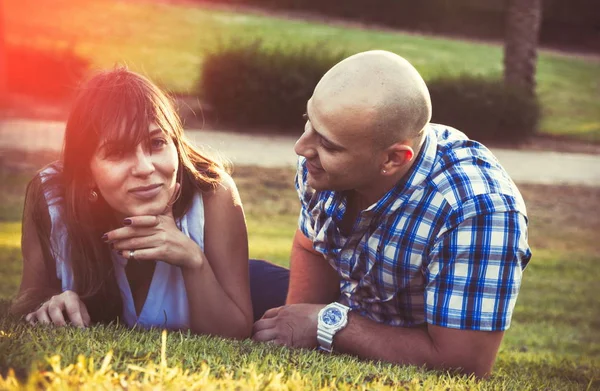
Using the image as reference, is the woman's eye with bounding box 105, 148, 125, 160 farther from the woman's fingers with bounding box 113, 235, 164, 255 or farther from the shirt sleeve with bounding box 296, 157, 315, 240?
the shirt sleeve with bounding box 296, 157, 315, 240

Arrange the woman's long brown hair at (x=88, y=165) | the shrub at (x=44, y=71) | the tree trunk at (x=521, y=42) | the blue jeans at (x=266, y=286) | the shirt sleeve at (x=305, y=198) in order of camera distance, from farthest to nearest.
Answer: the tree trunk at (x=521, y=42) → the shrub at (x=44, y=71) → the blue jeans at (x=266, y=286) → the shirt sleeve at (x=305, y=198) → the woman's long brown hair at (x=88, y=165)

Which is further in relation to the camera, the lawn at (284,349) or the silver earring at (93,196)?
the silver earring at (93,196)

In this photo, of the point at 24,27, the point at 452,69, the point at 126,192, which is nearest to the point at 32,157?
the point at 126,192

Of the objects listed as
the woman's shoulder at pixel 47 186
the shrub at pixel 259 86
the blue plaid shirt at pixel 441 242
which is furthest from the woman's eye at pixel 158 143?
the shrub at pixel 259 86

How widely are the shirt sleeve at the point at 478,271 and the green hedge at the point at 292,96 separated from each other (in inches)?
454

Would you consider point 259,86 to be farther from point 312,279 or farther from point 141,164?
point 141,164

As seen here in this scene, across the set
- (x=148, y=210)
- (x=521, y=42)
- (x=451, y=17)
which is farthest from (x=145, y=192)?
(x=451, y=17)

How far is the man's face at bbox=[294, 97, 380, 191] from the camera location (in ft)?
10.4

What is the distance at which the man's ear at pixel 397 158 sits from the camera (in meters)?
3.24

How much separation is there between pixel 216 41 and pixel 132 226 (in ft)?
60.6

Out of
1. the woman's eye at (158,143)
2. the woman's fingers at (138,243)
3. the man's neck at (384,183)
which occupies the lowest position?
the woman's fingers at (138,243)

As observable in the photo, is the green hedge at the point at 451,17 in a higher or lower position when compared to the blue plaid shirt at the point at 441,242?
higher

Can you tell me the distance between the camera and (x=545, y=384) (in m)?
3.28

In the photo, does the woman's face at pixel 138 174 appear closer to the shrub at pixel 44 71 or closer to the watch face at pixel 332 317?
the watch face at pixel 332 317
